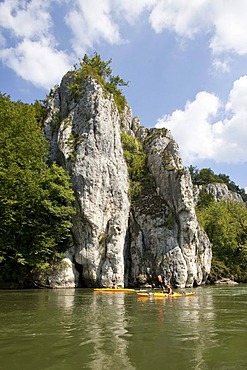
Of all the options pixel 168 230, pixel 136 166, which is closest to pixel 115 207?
pixel 168 230

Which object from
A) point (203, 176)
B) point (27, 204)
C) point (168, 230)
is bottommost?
point (168, 230)

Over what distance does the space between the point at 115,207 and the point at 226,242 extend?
25332 mm

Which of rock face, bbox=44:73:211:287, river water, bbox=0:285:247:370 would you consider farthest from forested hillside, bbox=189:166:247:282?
river water, bbox=0:285:247:370

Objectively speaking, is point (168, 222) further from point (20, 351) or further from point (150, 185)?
Answer: point (20, 351)

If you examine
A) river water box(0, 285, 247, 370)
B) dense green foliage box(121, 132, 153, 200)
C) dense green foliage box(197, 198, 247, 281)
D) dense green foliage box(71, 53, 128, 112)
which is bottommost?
river water box(0, 285, 247, 370)

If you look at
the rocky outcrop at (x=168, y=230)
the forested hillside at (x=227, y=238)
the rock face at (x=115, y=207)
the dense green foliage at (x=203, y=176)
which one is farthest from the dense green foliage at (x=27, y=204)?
the dense green foliage at (x=203, y=176)

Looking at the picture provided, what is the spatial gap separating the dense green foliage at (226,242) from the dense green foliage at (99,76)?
2153 cm

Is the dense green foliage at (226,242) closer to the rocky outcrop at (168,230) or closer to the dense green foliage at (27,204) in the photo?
the rocky outcrop at (168,230)

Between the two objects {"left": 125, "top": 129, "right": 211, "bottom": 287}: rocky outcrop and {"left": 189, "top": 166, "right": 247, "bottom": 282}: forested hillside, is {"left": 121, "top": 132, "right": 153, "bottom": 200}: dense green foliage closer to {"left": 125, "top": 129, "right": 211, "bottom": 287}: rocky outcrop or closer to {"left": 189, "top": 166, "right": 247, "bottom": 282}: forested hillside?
{"left": 125, "top": 129, "right": 211, "bottom": 287}: rocky outcrop

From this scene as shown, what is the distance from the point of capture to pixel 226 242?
5444 centimetres

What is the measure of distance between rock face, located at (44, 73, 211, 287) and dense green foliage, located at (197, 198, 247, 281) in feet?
30.3

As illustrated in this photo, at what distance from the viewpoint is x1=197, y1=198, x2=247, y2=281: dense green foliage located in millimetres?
51875

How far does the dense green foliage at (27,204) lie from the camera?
98.6 feet

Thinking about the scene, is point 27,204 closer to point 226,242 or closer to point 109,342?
point 109,342
